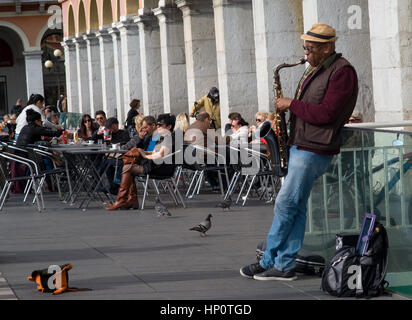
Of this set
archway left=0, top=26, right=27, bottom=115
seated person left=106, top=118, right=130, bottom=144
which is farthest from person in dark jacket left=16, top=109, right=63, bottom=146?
archway left=0, top=26, right=27, bottom=115

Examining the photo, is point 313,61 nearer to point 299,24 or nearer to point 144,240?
point 144,240

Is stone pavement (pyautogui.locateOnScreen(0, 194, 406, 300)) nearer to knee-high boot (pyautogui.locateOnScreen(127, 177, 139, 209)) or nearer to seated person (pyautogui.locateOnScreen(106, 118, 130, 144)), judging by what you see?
knee-high boot (pyautogui.locateOnScreen(127, 177, 139, 209))

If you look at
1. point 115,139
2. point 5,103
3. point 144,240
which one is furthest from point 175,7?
point 5,103

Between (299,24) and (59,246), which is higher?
(299,24)

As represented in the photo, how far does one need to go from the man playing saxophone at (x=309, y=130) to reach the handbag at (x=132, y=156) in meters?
6.04

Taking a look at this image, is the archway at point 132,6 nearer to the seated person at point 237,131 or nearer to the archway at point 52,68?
the seated person at point 237,131

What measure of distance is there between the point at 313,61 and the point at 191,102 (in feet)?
42.7

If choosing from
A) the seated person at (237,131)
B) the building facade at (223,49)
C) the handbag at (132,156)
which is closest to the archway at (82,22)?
the building facade at (223,49)

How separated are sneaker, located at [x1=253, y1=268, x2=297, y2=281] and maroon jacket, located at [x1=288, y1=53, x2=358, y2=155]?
90 cm

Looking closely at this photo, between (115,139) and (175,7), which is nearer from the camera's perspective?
(115,139)

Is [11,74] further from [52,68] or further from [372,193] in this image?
[372,193]
